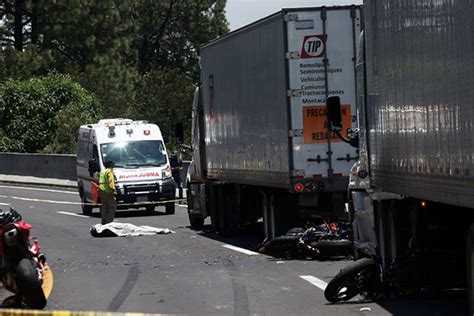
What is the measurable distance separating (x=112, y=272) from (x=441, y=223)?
7132 mm

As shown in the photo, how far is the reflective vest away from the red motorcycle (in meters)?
14.7

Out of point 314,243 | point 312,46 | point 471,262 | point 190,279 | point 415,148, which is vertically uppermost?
point 312,46

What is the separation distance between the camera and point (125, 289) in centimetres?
1711

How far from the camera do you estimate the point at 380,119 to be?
1466 centimetres

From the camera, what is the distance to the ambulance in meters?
36.0

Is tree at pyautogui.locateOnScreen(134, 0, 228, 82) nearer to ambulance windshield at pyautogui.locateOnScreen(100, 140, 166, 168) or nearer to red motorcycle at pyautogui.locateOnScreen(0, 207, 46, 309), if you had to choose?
ambulance windshield at pyautogui.locateOnScreen(100, 140, 166, 168)

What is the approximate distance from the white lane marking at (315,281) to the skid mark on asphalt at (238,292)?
85 centimetres

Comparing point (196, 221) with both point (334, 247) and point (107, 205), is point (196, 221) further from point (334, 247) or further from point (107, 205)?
point (334, 247)

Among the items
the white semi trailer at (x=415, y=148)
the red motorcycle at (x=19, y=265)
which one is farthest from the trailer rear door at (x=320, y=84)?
the red motorcycle at (x=19, y=265)

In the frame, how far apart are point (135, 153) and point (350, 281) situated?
2254 cm

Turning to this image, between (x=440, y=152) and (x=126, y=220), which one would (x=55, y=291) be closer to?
(x=440, y=152)

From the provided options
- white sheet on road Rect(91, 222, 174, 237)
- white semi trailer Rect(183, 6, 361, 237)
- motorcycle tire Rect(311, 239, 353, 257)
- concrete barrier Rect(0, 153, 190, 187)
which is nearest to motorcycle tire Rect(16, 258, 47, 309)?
motorcycle tire Rect(311, 239, 353, 257)

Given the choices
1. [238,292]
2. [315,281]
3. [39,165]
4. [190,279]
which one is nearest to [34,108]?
[39,165]

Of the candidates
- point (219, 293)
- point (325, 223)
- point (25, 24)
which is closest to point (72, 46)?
point (25, 24)
